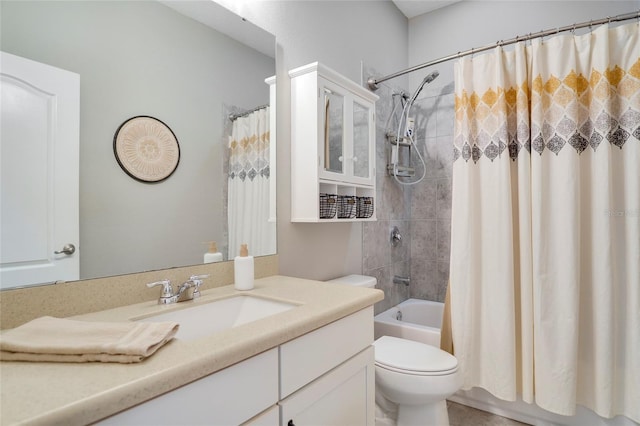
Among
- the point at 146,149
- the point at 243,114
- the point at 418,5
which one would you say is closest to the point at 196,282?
the point at 146,149

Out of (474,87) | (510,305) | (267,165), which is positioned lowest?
(510,305)

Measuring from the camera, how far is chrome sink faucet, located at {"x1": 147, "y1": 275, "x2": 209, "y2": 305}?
1.02 metres

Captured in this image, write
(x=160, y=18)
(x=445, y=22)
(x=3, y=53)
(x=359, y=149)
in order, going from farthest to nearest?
(x=445, y=22)
(x=359, y=149)
(x=160, y=18)
(x=3, y=53)

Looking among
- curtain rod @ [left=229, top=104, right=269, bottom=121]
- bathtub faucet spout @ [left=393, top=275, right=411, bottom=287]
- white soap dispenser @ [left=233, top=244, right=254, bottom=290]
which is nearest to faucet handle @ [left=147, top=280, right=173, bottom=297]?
white soap dispenser @ [left=233, top=244, right=254, bottom=290]

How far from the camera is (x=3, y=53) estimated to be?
791 millimetres

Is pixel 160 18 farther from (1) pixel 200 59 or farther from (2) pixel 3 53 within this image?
(2) pixel 3 53

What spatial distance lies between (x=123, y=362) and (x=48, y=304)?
1.43 feet

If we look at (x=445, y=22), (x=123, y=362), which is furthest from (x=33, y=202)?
(x=445, y=22)

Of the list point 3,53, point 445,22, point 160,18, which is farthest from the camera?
point 445,22

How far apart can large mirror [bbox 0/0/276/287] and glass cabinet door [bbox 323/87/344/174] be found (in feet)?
1.22

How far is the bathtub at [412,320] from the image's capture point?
203 centimetres

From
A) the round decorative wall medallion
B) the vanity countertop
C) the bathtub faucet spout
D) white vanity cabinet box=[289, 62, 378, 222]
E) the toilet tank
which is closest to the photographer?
the vanity countertop

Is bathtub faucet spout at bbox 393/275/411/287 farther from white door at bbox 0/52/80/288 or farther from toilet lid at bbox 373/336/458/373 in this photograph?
white door at bbox 0/52/80/288

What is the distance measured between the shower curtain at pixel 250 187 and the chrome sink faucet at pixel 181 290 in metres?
0.23
